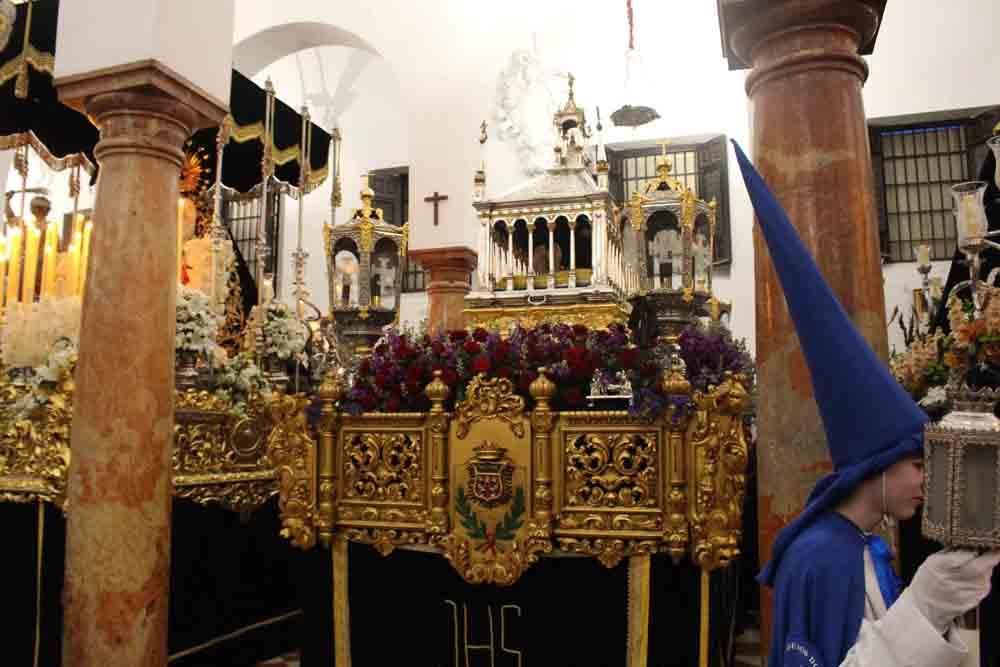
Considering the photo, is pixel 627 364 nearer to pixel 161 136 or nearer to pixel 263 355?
pixel 161 136

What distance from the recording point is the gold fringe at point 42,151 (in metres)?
7.13

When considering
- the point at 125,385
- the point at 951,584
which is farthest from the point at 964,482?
the point at 125,385

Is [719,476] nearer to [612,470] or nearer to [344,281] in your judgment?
[612,470]

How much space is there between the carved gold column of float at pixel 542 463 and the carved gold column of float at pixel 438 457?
1.35 ft

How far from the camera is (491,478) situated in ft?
11.6

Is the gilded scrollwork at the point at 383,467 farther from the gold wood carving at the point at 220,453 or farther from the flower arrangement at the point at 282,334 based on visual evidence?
the flower arrangement at the point at 282,334

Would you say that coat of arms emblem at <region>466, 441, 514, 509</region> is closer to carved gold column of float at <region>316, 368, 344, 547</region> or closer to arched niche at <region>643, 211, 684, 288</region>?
carved gold column of float at <region>316, 368, 344, 547</region>

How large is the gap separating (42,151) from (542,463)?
6075mm

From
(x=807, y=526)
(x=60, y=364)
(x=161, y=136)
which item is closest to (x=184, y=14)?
(x=161, y=136)

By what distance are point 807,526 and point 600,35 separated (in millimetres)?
10508

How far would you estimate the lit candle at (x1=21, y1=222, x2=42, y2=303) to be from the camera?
7.16 meters

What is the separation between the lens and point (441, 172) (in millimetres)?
9625

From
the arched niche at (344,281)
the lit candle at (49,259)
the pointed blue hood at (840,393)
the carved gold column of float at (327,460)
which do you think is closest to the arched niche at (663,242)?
the arched niche at (344,281)

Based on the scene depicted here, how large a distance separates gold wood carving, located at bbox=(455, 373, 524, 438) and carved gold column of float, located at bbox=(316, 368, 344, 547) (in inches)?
25.7
